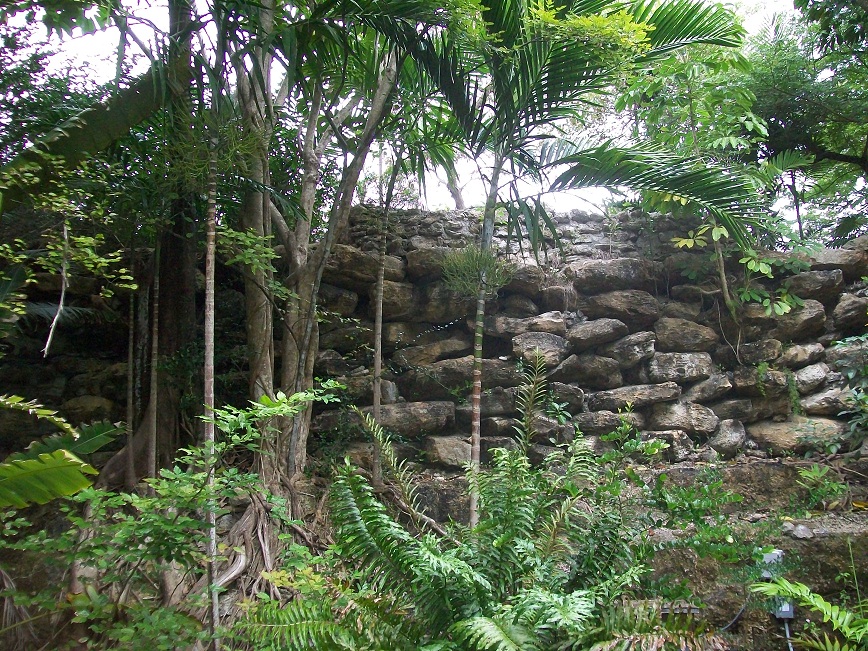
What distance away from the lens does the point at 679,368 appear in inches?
209

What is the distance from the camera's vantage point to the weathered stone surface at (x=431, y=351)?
5344 mm

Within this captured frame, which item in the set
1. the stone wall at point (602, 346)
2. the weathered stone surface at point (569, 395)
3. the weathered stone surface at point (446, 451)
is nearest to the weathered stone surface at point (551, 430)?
the stone wall at point (602, 346)

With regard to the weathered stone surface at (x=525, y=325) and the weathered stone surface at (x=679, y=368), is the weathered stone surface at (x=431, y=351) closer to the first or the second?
the weathered stone surface at (x=525, y=325)

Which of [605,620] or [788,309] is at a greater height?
[788,309]

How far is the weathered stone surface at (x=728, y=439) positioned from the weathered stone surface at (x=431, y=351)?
7.39ft

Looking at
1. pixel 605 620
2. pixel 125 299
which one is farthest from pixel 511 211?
pixel 125 299

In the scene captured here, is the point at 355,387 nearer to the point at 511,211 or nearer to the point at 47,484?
the point at 511,211

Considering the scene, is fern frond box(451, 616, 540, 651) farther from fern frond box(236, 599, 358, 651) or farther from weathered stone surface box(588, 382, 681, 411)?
weathered stone surface box(588, 382, 681, 411)

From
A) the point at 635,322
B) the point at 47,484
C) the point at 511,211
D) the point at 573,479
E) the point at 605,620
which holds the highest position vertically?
the point at 511,211

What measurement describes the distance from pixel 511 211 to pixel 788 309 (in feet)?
9.75

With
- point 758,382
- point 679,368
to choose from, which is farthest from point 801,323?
point 679,368

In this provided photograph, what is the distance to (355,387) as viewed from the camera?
5.03 m

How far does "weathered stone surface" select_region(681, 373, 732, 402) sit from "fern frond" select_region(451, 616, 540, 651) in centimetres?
383

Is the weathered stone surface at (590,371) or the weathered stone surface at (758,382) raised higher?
the weathered stone surface at (590,371)
